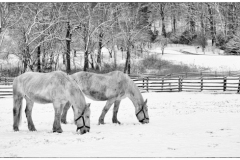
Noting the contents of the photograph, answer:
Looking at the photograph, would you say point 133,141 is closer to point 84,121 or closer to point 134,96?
point 84,121

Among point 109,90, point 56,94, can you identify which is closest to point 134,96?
point 109,90

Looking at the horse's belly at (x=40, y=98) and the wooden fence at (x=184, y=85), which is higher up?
the horse's belly at (x=40, y=98)

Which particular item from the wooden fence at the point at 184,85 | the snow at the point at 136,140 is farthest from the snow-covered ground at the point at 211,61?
the snow at the point at 136,140

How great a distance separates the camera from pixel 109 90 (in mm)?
10703

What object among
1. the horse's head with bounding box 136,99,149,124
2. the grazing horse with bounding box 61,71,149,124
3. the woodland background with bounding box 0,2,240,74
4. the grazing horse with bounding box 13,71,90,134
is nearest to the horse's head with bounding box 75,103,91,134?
the grazing horse with bounding box 13,71,90,134

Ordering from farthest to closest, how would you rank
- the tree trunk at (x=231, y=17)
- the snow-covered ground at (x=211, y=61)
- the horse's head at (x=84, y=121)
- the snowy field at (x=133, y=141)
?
the tree trunk at (x=231, y=17) < the snow-covered ground at (x=211, y=61) < the horse's head at (x=84, y=121) < the snowy field at (x=133, y=141)

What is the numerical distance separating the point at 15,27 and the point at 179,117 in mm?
23742

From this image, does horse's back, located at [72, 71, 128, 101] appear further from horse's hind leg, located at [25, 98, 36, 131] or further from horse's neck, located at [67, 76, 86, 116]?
horse's hind leg, located at [25, 98, 36, 131]

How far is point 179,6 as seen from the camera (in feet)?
180

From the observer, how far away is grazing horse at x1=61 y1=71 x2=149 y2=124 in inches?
421

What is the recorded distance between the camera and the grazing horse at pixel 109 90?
10.7m

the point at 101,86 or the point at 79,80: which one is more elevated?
the point at 79,80

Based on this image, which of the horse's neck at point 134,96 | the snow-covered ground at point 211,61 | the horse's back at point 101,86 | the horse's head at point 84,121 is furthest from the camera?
the snow-covered ground at point 211,61

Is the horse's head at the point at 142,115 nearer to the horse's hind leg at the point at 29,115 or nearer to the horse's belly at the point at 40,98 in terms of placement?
the horse's belly at the point at 40,98
